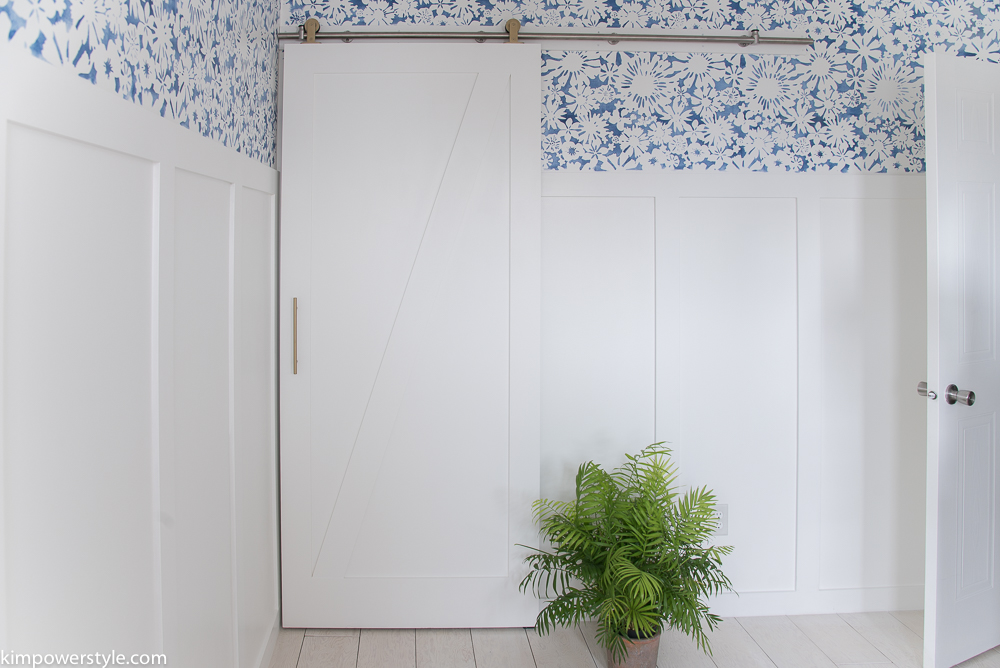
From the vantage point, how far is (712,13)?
88.7 inches

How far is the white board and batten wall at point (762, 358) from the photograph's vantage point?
2.26m

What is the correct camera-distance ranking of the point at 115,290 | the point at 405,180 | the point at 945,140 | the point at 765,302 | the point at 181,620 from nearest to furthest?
1. the point at 115,290
2. the point at 181,620
3. the point at 945,140
4. the point at 405,180
5. the point at 765,302

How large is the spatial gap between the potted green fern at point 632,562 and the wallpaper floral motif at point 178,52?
1.43m

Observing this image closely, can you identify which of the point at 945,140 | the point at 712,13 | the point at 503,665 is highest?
the point at 712,13

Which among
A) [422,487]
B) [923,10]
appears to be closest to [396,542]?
[422,487]

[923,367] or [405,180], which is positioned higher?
A: [405,180]

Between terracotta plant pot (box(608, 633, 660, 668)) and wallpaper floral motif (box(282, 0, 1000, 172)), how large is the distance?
1.49 m

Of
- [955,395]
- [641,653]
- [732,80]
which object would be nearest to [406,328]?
[641,653]

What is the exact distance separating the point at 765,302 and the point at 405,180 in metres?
1.31

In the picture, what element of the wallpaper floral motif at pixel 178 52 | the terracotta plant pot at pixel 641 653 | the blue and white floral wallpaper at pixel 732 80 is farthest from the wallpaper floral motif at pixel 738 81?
the terracotta plant pot at pixel 641 653

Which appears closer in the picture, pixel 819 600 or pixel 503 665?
pixel 503 665

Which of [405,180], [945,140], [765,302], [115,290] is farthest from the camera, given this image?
[765,302]

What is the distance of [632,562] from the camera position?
6.23 ft

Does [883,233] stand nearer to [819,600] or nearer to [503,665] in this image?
[819,600]
